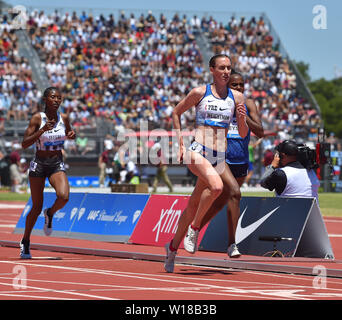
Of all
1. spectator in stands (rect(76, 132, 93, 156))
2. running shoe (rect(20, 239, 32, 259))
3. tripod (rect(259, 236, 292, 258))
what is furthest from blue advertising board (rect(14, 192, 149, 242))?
spectator in stands (rect(76, 132, 93, 156))

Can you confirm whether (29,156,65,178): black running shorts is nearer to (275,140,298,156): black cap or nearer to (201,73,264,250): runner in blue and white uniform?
(201,73,264,250): runner in blue and white uniform

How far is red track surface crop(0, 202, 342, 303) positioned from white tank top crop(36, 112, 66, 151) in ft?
5.01

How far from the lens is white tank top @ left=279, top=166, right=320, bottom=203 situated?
1342 centimetres

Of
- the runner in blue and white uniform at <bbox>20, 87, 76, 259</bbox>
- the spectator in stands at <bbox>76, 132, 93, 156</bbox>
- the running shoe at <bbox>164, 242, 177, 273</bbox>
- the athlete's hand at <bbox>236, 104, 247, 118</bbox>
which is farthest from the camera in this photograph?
the spectator in stands at <bbox>76, 132, 93, 156</bbox>

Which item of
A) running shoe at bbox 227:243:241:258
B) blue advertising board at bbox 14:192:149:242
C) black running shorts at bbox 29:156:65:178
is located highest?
black running shorts at bbox 29:156:65:178

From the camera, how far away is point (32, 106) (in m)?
44.0

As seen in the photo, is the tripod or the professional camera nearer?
the tripod

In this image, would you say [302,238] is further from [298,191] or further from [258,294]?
[258,294]

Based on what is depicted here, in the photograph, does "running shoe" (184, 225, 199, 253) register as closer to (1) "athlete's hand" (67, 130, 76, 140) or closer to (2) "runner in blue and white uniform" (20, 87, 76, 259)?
(2) "runner in blue and white uniform" (20, 87, 76, 259)

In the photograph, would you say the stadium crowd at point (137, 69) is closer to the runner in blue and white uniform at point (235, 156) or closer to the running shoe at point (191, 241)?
the runner in blue and white uniform at point (235, 156)

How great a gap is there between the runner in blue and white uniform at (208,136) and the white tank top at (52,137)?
2867mm

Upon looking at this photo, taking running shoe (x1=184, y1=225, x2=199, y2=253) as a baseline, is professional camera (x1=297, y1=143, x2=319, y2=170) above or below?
above

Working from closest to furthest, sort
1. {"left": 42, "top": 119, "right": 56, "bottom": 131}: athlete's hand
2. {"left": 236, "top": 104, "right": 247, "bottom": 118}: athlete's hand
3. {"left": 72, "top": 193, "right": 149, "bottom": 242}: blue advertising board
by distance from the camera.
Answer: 1. {"left": 236, "top": 104, "right": 247, "bottom": 118}: athlete's hand
2. {"left": 42, "top": 119, "right": 56, "bottom": 131}: athlete's hand
3. {"left": 72, "top": 193, "right": 149, "bottom": 242}: blue advertising board
